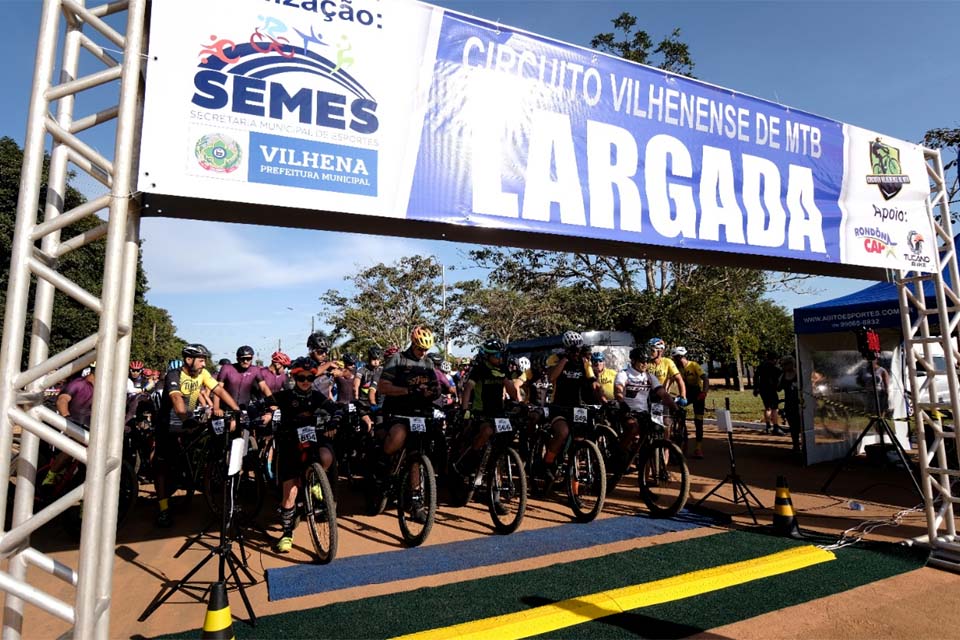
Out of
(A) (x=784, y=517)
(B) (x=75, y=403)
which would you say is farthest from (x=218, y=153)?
(A) (x=784, y=517)

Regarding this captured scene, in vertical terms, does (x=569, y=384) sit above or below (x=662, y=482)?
above

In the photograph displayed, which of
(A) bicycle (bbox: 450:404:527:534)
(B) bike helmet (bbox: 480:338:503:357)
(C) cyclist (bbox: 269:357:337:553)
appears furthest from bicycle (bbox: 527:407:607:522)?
(C) cyclist (bbox: 269:357:337:553)

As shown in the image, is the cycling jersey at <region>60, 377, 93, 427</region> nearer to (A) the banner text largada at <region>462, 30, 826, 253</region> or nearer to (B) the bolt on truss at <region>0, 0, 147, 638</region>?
(B) the bolt on truss at <region>0, 0, 147, 638</region>

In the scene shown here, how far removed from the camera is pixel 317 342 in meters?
7.06

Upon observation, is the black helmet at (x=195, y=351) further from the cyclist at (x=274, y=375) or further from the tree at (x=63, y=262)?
the tree at (x=63, y=262)

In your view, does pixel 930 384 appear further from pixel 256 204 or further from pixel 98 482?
pixel 98 482

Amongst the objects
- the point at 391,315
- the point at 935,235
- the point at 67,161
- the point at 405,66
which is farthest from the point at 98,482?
the point at 391,315

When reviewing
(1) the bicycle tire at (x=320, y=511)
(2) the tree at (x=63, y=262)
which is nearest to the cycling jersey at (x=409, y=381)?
(1) the bicycle tire at (x=320, y=511)

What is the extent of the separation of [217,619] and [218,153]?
2394 millimetres

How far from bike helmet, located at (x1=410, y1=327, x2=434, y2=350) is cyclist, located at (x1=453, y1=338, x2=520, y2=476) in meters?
0.82

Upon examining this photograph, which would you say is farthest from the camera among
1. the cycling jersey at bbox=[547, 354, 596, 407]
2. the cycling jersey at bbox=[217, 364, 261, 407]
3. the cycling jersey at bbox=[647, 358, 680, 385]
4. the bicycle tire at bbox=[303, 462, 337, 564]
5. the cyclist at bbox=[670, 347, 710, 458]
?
the cyclist at bbox=[670, 347, 710, 458]

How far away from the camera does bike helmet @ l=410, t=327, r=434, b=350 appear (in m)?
5.93

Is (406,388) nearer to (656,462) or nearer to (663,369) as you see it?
(656,462)

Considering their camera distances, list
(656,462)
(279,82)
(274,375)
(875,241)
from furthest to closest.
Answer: (274,375), (656,462), (875,241), (279,82)
